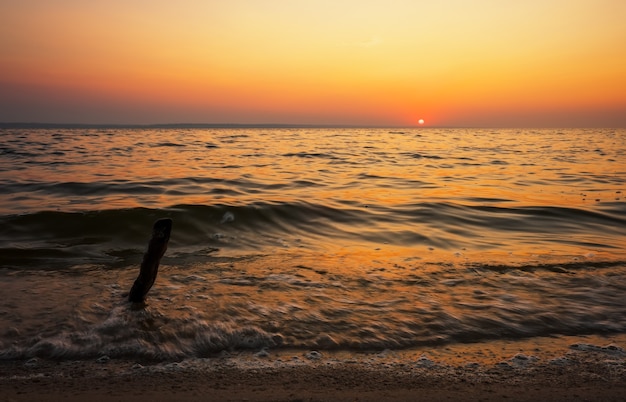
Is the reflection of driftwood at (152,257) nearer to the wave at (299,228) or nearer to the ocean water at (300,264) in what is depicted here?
the ocean water at (300,264)

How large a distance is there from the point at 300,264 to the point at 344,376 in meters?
3.72

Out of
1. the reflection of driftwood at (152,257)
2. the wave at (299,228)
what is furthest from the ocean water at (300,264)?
the reflection of driftwood at (152,257)

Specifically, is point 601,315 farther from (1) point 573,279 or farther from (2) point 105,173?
(2) point 105,173

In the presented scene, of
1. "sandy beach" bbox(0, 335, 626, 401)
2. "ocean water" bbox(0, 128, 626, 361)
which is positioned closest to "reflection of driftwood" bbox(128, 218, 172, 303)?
"ocean water" bbox(0, 128, 626, 361)

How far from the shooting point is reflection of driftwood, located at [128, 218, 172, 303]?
495 cm

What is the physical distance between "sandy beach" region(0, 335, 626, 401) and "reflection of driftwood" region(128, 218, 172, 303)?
132 centimetres

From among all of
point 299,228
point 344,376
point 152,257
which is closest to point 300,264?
point 152,257

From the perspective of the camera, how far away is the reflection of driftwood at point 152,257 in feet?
16.3

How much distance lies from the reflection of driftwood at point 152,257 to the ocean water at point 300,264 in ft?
0.63

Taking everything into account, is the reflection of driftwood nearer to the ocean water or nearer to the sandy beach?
the ocean water

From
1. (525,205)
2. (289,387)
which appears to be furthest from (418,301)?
(525,205)

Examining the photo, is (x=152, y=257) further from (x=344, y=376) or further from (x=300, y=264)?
(x=300, y=264)

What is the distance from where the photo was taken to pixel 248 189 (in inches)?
603

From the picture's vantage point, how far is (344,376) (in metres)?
3.67
